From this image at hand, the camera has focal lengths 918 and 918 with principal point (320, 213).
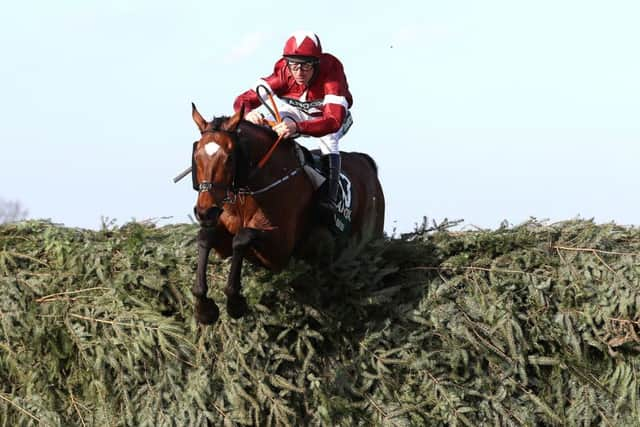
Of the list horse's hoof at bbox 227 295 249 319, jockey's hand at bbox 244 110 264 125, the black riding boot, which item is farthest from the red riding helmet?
horse's hoof at bbox 227 295 249 319

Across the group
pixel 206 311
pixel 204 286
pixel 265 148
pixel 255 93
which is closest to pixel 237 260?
pixel 204 286

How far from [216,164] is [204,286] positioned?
41.3 inches

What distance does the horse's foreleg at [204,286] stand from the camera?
24.1 ft

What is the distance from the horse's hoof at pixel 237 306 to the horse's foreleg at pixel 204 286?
0.13 metres

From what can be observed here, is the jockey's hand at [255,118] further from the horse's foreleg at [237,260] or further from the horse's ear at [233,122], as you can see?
the horse's foreleg at [237,260]

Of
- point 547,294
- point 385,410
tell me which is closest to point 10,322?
point 385,410

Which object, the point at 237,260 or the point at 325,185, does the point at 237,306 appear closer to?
the point at 237,260

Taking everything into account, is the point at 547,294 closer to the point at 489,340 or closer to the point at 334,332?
the point at 489,340

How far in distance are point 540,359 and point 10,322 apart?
193 inches

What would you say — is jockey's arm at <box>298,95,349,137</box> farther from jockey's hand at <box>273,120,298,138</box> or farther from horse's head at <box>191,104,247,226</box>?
horse's head at <box>191,104,247,226</box>

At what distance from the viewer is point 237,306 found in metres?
7.52

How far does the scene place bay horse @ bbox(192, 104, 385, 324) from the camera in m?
6.96

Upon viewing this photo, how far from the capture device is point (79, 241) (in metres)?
9.02

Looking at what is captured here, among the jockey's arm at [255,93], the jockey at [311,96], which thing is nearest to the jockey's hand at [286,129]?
the jockey at [311,96]
